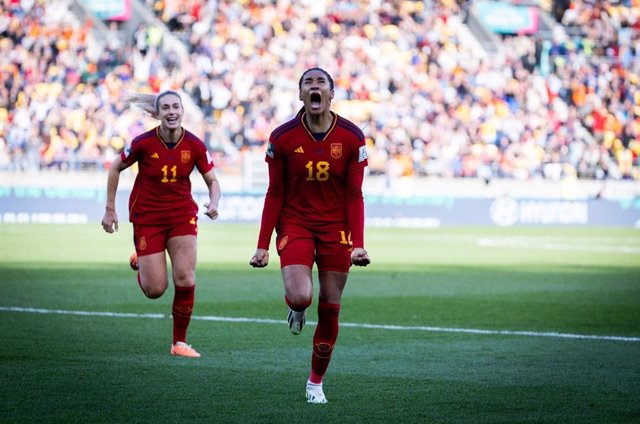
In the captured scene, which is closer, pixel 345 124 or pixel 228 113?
pixel 345 124

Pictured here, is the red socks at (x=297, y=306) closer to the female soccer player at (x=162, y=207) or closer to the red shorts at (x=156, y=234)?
the female soccer player at (x=162, y=207)

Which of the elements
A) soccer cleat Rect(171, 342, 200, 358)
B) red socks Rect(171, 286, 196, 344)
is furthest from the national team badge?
red socks Rect(171, 286, 196, 344)

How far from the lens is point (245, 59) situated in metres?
37.1

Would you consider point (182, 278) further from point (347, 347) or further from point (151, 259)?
point (347, 347)

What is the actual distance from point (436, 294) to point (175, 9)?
80.0 feet

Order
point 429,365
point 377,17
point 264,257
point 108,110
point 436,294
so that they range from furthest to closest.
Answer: point 377,17 < point 108,110 < point 436,294 < point 429,365 < point 264,257

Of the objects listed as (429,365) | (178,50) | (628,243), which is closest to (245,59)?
(178,50)

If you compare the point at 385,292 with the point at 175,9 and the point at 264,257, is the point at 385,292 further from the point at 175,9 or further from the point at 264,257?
the point at 175,9

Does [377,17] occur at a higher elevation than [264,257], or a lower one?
higher

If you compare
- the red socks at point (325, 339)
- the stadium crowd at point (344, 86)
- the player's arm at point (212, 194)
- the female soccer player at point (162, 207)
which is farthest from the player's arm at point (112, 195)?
the stadium crowd at point (344, 86)

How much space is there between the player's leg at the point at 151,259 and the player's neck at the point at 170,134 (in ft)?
2.47

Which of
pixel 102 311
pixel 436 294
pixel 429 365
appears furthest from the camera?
pixel 436 294

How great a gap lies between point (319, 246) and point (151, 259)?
110 inches

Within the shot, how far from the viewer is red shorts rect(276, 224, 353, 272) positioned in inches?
318
